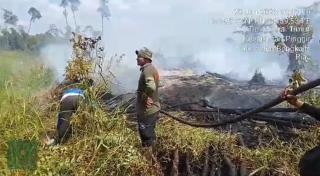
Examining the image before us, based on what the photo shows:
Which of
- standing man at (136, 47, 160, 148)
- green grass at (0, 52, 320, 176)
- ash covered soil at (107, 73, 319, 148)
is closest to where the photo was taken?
green grass at (0, 52, 320, 176)

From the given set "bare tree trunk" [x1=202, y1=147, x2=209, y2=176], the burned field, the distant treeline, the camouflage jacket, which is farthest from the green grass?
the distant treeline

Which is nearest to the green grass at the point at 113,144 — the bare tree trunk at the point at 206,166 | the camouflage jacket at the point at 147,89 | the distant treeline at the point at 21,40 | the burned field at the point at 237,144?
the burned field at the point at 237,144

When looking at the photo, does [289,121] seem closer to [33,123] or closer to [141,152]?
[141,152]

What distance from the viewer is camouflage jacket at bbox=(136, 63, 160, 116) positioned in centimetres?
690

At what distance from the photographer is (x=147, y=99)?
6988mm

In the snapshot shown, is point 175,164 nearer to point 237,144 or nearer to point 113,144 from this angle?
point 113,144

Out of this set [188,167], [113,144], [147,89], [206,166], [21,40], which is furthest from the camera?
[21,40]

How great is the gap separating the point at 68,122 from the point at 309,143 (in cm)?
341

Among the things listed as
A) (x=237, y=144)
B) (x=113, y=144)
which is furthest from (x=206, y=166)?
(x=113, y=144)

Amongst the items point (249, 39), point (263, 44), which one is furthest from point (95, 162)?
point (249, 39)

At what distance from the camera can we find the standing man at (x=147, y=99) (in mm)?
6891

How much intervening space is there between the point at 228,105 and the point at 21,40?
26.5 m

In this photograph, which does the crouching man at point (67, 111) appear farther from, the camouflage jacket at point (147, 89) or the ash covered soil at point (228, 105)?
the ash covered soil at point (228, 105)

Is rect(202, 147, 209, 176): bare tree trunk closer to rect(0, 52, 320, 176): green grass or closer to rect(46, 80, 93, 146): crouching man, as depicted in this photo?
rect(0, 52, 320, 176): green grass
